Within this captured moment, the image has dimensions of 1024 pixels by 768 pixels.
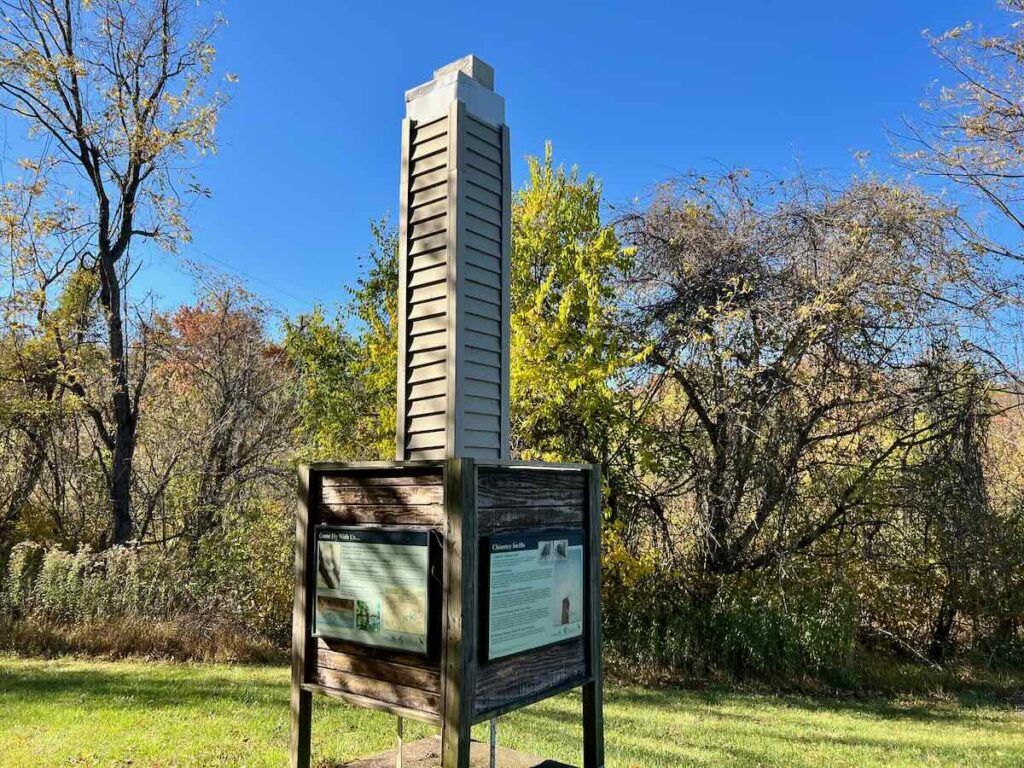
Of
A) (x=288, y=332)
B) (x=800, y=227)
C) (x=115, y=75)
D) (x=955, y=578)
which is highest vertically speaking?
(x=115, y=75)

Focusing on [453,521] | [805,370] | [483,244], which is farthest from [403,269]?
[805,370]

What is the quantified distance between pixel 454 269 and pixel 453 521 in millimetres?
1097

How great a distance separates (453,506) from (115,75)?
38.6 feet

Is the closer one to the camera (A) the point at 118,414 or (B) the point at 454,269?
(B) the point at 454,269

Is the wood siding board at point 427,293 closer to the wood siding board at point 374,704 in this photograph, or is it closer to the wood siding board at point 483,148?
the wood siding board at point 483,148

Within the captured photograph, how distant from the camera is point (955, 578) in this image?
8.52m

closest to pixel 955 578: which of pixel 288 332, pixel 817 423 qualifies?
pixel 817 423

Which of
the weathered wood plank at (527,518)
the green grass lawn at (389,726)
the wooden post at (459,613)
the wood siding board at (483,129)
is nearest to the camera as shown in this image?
the wooden post at (459,613)

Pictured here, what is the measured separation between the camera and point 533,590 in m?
3.01

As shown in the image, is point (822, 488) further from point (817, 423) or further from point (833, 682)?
point (833, 682)

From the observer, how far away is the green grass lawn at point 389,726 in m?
4.54

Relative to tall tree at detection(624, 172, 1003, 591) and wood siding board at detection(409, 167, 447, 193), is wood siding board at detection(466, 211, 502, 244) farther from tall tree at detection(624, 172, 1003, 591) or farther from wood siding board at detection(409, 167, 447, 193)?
tall tree at detection(624, 172, 1003, 591)

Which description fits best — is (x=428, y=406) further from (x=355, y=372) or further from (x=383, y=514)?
(x=355, y=372)

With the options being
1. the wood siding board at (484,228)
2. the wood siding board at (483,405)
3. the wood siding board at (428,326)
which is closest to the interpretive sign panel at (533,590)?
the wood siding board at (483,405)
